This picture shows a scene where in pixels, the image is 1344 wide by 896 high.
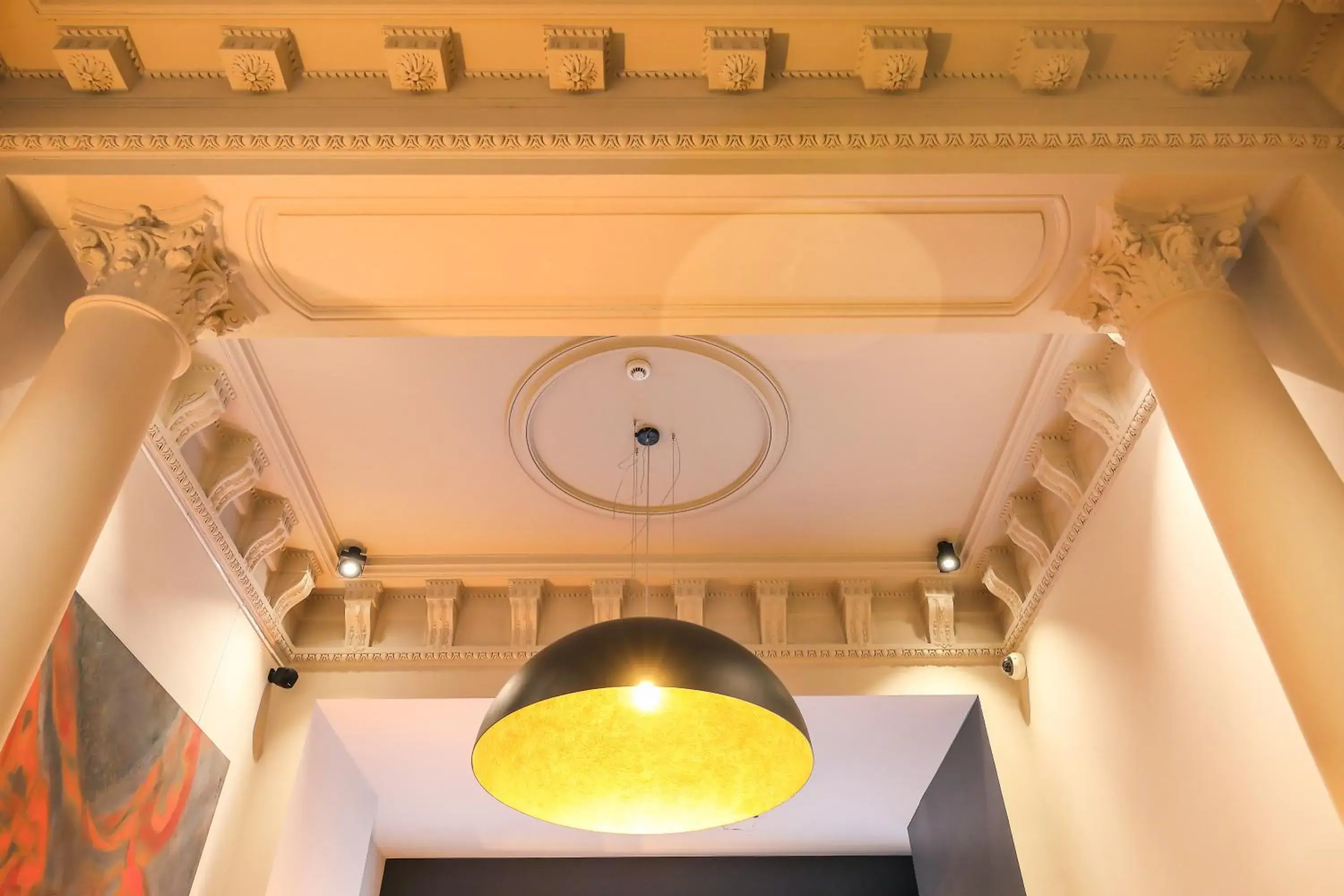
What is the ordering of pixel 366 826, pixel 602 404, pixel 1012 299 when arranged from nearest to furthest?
pixel 1012 299 < pixel 602 404 < pixel 366 826

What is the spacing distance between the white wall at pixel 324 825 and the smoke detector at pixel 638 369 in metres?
2.73

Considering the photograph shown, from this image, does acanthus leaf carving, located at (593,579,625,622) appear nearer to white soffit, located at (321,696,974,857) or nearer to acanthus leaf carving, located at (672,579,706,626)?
acanthus leaf carving, located at (672,579,706,626)

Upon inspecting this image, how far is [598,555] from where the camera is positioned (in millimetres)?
5117

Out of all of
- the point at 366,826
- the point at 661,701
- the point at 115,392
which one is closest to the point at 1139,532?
the point at 661,701

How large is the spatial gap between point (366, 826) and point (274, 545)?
2.33 metres

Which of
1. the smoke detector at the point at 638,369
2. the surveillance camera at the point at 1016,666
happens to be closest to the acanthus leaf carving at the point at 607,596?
the smoke detector at the point at 638,369

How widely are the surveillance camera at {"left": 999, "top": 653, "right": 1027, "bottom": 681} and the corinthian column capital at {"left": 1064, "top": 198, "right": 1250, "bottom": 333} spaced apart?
2.58 m

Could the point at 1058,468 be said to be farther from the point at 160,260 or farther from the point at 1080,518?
the point at 160,260

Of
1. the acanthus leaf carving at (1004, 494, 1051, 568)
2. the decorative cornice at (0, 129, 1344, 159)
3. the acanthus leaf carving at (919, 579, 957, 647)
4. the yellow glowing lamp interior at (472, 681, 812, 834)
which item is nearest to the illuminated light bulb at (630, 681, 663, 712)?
the yellow glowing lamp interior at (472, 681, 812, 834)

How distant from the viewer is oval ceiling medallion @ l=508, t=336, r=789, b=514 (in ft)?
13.5

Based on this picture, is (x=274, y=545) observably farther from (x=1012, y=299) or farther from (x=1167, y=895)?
(x=1167, y=895)

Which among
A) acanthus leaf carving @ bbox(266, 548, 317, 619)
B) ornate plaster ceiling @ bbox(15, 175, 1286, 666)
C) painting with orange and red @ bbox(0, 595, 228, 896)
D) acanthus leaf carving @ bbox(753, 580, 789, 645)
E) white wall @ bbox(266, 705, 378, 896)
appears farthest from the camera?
acanthus leaf carving @ bbox(753, 580, 789, 645)

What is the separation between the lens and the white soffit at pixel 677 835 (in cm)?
510

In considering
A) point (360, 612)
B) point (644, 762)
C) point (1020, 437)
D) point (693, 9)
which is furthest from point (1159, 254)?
point (360, 612)
